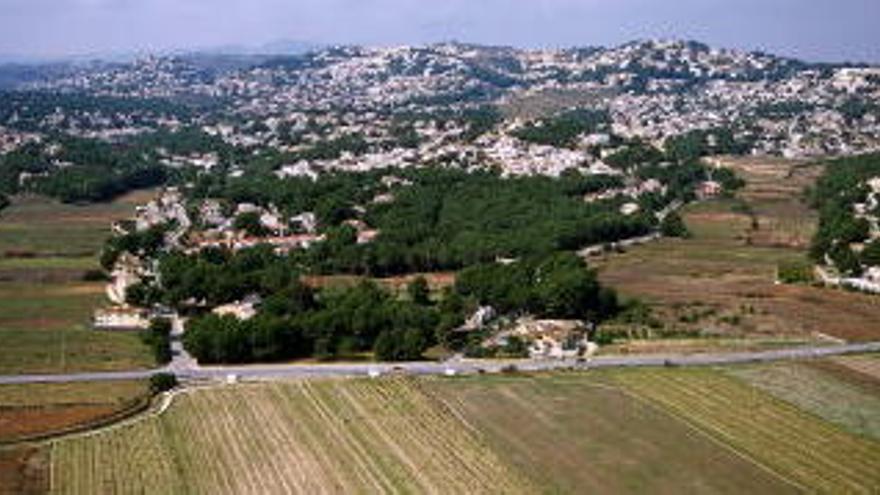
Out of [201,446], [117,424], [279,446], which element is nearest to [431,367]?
[279,446]

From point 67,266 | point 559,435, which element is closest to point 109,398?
point 559,435

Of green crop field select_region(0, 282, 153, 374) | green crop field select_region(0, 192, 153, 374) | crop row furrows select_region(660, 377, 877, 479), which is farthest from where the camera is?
green crop field select_region(0, 192, 153, 374)

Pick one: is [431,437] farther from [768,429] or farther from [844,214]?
[844,214]

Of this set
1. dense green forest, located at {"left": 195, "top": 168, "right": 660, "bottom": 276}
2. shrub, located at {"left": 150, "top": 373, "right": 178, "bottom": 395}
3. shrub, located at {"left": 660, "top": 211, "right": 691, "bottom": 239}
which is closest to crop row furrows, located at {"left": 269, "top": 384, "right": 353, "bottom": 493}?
shrub, located at {"left": 150, "top": 373, "right": 178, "bottom": 395}

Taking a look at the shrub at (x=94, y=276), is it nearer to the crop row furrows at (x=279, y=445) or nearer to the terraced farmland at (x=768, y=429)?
the crop row furrows at (x=279, y=445)

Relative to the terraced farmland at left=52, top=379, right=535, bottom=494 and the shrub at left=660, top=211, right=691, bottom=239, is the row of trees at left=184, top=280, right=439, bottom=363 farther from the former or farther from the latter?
the shrub at left=660, top=211, right=691, bottom=239
